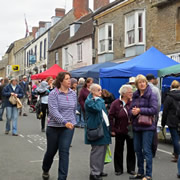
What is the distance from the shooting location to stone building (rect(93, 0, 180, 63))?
17.4 meters

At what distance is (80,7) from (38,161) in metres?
32.5

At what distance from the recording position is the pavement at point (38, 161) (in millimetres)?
6332

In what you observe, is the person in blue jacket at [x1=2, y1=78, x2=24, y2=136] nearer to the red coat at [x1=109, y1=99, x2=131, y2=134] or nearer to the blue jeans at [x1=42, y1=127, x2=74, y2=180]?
the red coat at [x1=109, y1=99, x2=131, y2=134]

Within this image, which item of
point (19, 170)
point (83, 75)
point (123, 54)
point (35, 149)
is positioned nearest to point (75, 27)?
point (123, 54)

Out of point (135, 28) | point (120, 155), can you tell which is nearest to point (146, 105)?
point (120, 155)

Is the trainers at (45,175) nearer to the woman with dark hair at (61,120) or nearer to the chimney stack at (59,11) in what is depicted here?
the woman with dark hair at (61,120)

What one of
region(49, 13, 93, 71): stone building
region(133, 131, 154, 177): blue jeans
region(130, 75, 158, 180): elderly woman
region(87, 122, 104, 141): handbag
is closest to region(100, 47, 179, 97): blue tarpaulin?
region(130, 75, 158, 180): elderly woman

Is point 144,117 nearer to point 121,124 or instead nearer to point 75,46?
point 121,124

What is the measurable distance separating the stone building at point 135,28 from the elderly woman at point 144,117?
37.9 feet

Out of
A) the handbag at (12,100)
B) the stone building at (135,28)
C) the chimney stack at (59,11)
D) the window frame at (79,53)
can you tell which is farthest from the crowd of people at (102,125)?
the chimney stack at (59,11)

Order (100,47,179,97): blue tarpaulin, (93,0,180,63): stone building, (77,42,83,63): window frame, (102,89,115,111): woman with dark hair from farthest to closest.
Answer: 1. (77,42,83,63): window frame
2. (93,0,180,63): stone building
3. (100,47,179,97): blue tarpaulin
4. (102,89,115,111): woman with dark hair

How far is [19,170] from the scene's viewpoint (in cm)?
671

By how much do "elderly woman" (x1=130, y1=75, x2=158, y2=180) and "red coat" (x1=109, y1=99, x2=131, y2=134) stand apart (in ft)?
1.36

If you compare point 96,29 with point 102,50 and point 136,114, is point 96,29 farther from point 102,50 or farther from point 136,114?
point 136,114
